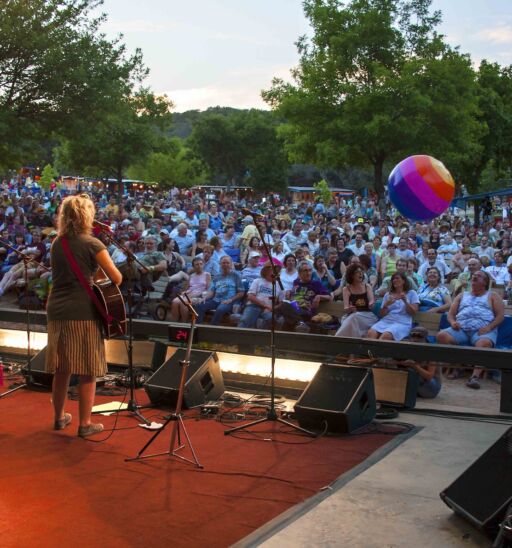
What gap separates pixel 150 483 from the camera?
4523 millimetres

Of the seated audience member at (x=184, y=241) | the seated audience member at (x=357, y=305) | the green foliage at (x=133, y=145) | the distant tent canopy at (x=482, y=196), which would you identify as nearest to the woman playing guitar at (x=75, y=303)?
the seated audience member at (x=357, y=305)

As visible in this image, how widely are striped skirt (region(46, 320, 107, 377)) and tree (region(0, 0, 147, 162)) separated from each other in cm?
1314

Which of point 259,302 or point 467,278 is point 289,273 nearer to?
point 259,302

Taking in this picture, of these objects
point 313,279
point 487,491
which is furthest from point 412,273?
point 487,491

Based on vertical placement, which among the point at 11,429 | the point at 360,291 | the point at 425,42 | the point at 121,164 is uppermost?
the point at 425,42

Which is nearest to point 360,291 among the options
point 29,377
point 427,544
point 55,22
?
point 29,377

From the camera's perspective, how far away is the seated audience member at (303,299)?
9.35 meters

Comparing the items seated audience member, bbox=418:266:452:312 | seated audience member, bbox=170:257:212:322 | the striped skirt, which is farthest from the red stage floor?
seated audience member, bbox=170:257:212:322

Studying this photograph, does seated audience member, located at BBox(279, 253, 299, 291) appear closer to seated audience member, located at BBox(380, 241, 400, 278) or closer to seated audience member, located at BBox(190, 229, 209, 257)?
seated audience member, located at BBox(380, 241, 400, 278)

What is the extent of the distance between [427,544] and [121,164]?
37383mm

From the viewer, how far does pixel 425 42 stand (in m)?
30.9

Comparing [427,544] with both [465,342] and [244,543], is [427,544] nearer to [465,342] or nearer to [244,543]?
[244,543]

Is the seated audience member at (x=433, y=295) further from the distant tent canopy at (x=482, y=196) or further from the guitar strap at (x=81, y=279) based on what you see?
the distant tent canopy at (x=482, y=196)

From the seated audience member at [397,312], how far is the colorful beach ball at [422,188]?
915 mm
